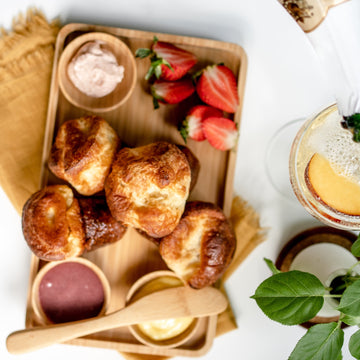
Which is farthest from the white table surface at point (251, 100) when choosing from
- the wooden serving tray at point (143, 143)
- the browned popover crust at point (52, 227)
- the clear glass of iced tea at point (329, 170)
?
the clear glass of iced tea at point (329, 170)

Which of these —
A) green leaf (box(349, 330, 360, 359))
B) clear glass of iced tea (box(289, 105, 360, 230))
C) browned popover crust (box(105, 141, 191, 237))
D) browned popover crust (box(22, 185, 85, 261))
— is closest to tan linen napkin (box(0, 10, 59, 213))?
browned popover crust (box(22, 185, 85, 261))

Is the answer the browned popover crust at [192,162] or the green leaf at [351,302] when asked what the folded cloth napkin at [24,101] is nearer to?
the browned popover crust at [192,162]

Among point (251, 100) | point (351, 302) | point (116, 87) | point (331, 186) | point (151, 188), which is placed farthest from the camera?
point (251, 100)

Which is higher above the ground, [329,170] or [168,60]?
[168,60]

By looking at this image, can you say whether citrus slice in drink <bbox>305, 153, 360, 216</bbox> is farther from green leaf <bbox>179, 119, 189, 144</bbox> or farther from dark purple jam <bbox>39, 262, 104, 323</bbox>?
dark purple jam <bbox>39, 262, 104, 323</bbox>

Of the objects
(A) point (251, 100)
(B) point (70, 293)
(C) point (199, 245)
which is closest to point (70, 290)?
(B) point (70, 293)

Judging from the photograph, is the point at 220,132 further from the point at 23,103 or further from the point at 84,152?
the point at 23,103

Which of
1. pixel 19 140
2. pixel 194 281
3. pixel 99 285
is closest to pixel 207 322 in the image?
pixel 194 281
